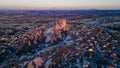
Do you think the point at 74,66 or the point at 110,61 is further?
the point at 110,61

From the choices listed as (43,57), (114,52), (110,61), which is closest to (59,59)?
(43,57)

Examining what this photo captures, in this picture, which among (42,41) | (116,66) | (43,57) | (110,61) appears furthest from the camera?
(42,41)

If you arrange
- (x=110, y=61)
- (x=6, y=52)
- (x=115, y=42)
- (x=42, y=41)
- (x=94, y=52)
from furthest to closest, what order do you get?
(x=42, y=41) → (x=115, y=42) → (x=6, y=52) → (x=94, y=52) → (x=110, y=61)

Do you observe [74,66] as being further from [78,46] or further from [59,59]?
[78,46]

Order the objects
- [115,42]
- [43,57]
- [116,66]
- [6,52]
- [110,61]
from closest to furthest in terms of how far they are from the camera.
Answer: [116,66], [110,61], [43,57], [6,52], [115,42]

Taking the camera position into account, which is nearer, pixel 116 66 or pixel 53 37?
pixel 116 66

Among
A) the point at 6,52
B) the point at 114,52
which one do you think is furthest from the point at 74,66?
the point at 6,52

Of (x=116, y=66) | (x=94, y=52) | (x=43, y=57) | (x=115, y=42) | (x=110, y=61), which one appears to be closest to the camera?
(x=116, y=66)

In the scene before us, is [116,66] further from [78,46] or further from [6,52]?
[6,52]
